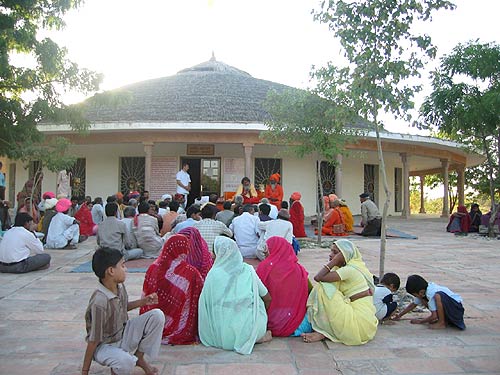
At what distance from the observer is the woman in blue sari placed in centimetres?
387

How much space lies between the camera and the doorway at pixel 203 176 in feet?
56.6

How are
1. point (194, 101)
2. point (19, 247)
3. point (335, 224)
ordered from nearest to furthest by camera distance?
point (19, 247) < point (335, 224) < point (194, 101)

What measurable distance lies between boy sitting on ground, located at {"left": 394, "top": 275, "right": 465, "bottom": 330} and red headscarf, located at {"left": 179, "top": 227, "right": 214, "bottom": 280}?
1.93m

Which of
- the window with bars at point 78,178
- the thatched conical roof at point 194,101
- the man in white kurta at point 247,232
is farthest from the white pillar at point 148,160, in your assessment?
the man in white kurta at point 247,232

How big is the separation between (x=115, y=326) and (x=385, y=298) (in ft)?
8.75

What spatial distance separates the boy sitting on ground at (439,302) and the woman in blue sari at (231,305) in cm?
148

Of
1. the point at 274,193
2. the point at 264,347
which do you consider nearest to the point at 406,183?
the point at 274,193

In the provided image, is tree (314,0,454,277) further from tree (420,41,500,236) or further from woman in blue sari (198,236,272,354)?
tree (420,41,500,236)

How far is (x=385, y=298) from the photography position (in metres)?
4.68

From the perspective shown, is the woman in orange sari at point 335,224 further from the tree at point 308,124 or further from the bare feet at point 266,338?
the bare feet at point 266,338

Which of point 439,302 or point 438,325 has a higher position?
point 439,302

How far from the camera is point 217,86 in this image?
64.8 feet

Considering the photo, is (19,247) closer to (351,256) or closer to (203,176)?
(351,256)

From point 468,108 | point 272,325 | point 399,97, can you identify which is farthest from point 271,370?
point 468,108
